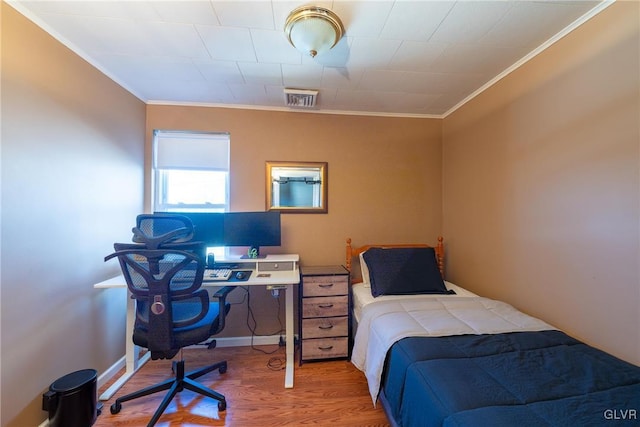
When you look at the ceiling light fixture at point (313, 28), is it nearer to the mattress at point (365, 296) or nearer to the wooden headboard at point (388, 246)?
the wooden headboard at point (388, 246)

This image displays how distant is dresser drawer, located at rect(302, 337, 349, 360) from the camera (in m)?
2.31

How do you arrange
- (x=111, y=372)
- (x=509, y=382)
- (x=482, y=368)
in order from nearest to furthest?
(x=509, y=382) < (x=482, y=368) < (x=111, y=372)

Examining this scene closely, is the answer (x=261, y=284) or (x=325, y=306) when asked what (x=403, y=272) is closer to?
(x=325, y=306)

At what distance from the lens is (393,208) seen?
291 centimetres

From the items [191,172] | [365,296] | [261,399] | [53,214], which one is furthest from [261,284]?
[191,172]

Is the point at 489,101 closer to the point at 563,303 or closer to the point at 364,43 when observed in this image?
the point at 364,43

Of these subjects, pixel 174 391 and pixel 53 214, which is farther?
pixel 174 391

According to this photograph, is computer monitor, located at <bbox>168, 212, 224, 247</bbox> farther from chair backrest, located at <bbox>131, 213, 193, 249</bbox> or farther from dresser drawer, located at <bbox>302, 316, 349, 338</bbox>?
dresser drawer, located at <bbox>302, 316, 349, 338</bbox>

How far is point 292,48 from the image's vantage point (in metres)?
1.79

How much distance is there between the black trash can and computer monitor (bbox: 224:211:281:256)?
4.31 feet

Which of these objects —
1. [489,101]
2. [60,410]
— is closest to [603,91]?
[489,101]

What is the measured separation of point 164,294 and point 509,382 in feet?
6.21

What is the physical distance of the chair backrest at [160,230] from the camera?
1.53 m

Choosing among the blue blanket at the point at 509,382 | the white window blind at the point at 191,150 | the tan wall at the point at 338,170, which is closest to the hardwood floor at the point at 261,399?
the blue blanket at the point at 509,382
